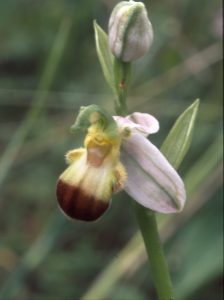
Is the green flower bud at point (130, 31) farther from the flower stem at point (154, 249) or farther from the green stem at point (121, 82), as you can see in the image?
the flower stem at point (154, 249)

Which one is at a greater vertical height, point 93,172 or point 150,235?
point 93,172

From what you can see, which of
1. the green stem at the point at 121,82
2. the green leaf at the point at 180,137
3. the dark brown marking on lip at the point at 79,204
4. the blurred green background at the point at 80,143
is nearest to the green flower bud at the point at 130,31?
the green stem at the point at 121,82

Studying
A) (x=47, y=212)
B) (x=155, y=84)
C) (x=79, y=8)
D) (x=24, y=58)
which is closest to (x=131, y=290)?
Result: (x=47, y=212)

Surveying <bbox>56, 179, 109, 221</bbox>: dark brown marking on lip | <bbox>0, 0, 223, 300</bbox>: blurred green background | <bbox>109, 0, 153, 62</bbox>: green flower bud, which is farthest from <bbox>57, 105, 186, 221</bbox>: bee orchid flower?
<bbox>0, 0, 223, 300</bbox>: blurred green background

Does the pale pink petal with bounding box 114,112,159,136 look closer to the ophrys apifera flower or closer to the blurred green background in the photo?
the ophrys apifera flower

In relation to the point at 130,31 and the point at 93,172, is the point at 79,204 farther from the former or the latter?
the point at 130,31

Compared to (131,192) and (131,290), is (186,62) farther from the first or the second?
(131,192)

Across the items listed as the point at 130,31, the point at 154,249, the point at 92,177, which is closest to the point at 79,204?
the point at 92,177
